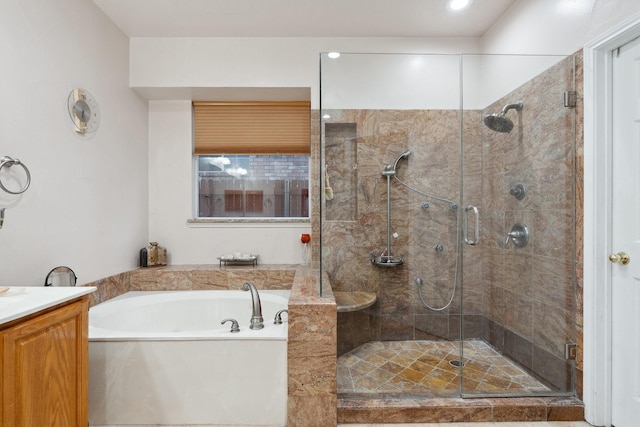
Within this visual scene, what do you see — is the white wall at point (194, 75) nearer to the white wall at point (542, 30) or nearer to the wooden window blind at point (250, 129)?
the wooden window blind at point (250, 129)

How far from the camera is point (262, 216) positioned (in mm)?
3137

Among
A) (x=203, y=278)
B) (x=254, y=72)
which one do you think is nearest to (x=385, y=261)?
(x=203, y=278)

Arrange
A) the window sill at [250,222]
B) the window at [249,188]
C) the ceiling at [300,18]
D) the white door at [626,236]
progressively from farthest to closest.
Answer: the window at [249,188], the window sill at [250,222], the ceiling at [300,18], the white door at [626,236]

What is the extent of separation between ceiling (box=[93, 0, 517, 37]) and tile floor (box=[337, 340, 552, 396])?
242 cm

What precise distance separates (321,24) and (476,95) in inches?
52.4

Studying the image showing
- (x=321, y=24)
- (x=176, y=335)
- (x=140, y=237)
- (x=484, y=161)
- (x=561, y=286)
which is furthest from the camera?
(x=140, y=237)

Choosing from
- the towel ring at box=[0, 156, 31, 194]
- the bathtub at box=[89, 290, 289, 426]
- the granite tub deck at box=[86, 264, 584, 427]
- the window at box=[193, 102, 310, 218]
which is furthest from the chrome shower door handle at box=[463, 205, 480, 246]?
the towel ring at box=[0, 156, 31, 194]

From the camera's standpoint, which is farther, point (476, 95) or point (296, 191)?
point (296, 191)

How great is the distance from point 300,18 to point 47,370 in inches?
103

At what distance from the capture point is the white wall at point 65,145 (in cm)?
166

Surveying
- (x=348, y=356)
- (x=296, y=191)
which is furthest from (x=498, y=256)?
(x=296, y=191)

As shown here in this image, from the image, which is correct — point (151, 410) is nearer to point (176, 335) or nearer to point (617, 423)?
point (176, 335)

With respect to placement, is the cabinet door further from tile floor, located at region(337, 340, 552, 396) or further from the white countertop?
tile floor, located at region(337, 340, 552, 396)

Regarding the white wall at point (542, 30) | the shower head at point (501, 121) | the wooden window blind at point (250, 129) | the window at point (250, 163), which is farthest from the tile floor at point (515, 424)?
the wooden window blind at point (250, 129)
